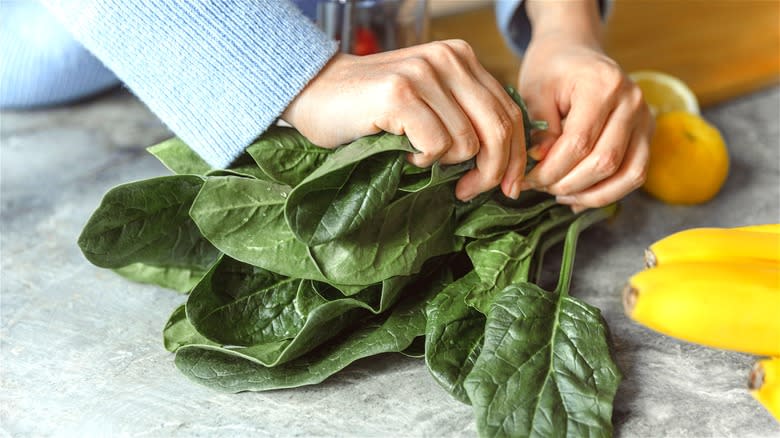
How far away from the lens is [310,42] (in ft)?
2.57

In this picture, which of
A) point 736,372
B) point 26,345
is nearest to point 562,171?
point 736,372

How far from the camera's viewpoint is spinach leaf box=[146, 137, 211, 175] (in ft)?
2.77

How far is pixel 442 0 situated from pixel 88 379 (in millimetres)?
1203

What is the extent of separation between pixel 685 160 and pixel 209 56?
1.91 feet

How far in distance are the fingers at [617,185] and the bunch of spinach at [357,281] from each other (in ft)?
0.24

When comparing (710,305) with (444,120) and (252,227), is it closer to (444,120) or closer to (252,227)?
(444,120)

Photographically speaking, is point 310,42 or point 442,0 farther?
point 442,0

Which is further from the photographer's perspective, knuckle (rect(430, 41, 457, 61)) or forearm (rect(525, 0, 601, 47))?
forearm (rect(525, 0, 601, 47))

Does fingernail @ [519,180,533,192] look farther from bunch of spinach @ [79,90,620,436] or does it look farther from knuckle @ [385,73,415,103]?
knuckle @ [385,73,415,103]

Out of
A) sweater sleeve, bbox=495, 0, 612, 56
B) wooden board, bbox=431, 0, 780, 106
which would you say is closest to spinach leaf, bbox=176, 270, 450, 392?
sweater sleeve, bbox=495, 0, 612, 56

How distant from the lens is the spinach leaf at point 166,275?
864mm

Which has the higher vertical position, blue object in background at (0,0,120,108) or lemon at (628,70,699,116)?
lemon at (628,70,699,116)

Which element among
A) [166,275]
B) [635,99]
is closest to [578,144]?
[635,99]

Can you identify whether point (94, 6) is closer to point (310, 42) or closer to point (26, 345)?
point (310, 42)
